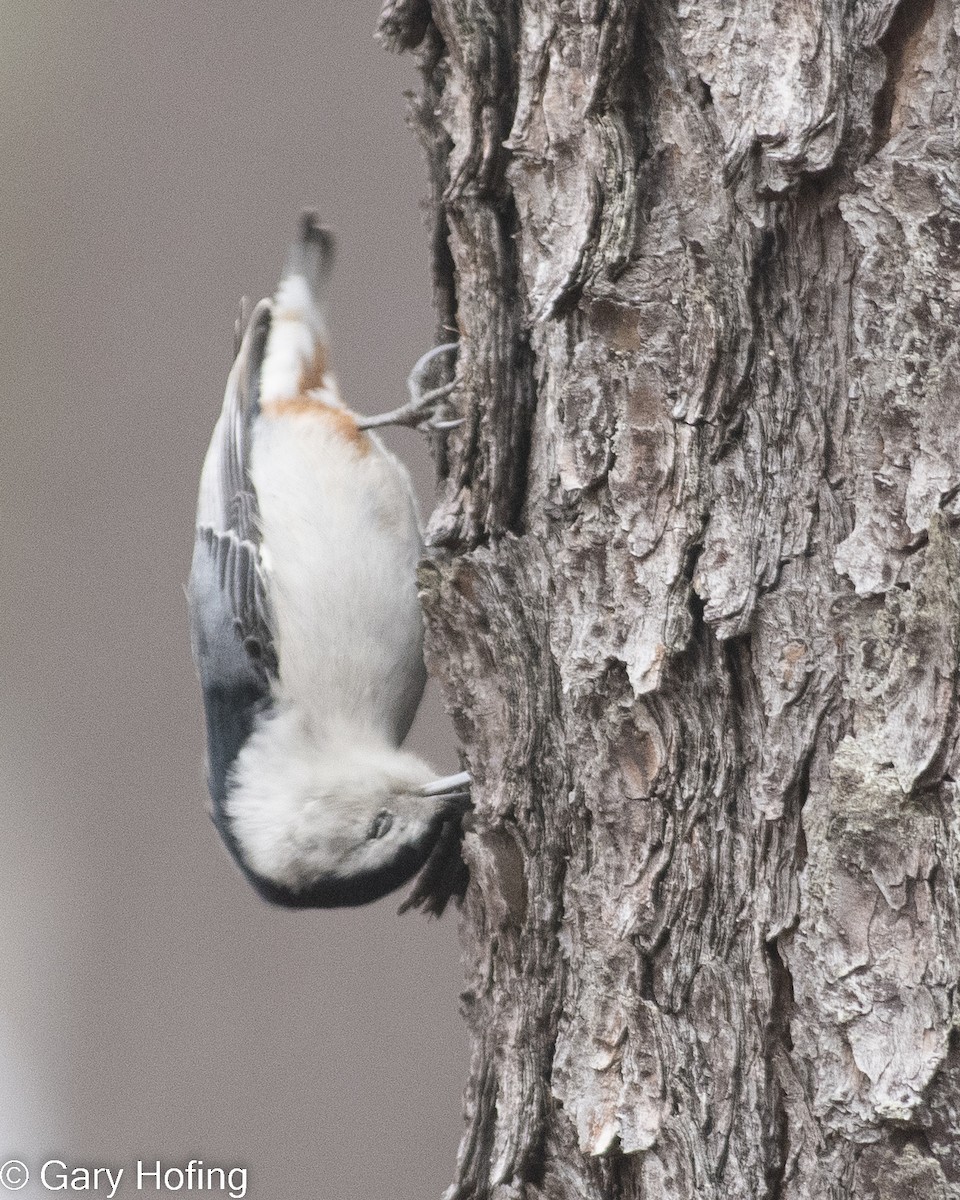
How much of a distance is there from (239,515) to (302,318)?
586 mm

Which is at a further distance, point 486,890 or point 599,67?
point 486,890

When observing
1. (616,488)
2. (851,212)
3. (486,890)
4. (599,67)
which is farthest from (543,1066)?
(599,67)

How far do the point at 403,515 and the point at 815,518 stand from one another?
1.27m

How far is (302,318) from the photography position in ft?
9.70

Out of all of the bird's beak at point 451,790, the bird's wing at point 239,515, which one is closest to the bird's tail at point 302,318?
the bird's wing at point 239,515

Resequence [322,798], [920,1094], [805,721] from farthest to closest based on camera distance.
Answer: [322,798] < [805,721] < [920,1094]

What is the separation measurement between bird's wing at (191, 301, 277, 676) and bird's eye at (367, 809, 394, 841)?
400 millimetres

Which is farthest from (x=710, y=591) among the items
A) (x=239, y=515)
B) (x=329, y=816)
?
(x=239, y=515)

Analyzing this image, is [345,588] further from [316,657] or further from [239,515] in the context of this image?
[239,515]

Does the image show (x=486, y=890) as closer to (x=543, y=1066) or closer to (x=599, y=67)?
(x=543, y=1066)

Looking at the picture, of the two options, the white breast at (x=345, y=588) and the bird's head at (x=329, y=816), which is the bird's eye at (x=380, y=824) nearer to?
the bird's head at (x=329, y=816)

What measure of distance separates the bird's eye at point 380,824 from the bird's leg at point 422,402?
0.70m

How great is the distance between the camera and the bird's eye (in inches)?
87.0

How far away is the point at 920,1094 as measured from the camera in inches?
47.7
